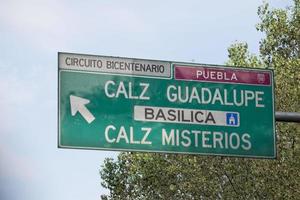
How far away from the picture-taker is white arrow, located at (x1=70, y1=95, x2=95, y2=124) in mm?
13836

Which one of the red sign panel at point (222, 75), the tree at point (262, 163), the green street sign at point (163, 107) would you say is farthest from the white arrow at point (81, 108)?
the tree at point (262, 163)

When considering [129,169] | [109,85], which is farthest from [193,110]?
[129,169]

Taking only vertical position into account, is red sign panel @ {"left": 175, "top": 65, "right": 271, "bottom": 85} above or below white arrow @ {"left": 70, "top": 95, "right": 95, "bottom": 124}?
above

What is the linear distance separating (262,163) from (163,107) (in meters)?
16.0

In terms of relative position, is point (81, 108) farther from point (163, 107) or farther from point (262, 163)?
point (262, 163)

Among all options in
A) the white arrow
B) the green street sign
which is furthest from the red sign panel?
the white arrow

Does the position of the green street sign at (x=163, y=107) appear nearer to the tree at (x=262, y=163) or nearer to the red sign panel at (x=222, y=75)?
the red sign panel at (x=222, y=75)

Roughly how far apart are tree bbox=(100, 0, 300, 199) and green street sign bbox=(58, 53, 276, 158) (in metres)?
14.5

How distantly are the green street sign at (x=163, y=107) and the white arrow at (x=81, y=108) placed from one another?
0.02 metres

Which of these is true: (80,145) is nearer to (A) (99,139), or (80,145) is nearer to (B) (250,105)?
(A) (99,139)

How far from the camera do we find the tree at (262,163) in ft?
95.9

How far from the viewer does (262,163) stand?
1171 inches

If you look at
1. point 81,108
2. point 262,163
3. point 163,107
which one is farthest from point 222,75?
point 262,163

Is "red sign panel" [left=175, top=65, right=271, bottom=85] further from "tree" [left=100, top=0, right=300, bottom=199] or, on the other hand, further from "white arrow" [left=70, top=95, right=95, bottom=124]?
"tree" [left=100, top=0, right=300, bottom=199]
